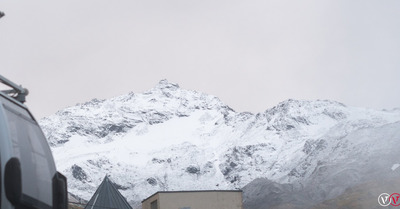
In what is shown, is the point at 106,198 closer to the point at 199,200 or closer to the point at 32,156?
the point at 199,200

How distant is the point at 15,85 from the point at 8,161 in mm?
1883

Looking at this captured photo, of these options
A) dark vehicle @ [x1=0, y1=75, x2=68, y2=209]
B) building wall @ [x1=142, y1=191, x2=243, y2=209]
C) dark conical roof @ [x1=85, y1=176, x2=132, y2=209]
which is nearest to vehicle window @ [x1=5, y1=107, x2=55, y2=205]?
dark vehicle @ [x1=0, y1=75, x2=68, y2=209]

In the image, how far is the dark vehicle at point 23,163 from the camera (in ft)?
21.0

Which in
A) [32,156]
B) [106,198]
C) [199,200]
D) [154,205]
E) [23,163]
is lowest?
[23,163]

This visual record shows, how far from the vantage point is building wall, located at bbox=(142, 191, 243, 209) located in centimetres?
5969

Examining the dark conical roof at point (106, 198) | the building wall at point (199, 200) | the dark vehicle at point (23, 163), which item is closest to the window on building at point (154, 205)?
the building wall at point (199, 200)

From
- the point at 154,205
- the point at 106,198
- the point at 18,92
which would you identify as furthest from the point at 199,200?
the point at 18,92

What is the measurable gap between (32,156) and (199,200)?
53651mm

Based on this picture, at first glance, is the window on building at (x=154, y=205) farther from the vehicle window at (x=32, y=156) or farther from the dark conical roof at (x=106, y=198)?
the vehicle window at (x=32, y=156)

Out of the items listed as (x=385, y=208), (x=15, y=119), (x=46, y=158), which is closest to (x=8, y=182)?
(x=15, y=119)

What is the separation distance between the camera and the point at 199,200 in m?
60.6

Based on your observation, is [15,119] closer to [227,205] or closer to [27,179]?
[27,179]

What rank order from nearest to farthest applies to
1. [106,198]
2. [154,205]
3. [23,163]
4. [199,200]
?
[23,163] → [106,198] → [199,200] → [154,205]

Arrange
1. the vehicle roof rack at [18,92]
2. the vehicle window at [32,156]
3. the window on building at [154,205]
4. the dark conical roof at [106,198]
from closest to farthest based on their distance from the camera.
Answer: the vehicle window at [32,156]
the vehicle roof rack at [18,92]
the dark conical roof at [106,198]
the window on building at [154,205]
